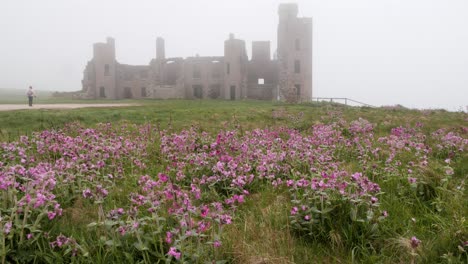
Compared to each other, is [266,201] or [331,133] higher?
[331,133]

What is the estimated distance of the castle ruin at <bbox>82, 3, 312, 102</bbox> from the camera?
163 feet

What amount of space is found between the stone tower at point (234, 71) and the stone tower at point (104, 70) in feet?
55.7

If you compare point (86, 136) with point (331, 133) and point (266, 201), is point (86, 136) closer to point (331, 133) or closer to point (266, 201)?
point (266, 201)

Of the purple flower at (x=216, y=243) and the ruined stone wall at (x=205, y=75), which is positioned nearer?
the purple flower at (x=216, y=243)

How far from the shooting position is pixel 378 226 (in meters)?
3.92

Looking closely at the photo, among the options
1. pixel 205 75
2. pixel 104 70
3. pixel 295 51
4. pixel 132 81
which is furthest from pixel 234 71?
pixel 104 70

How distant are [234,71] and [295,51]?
8.57m

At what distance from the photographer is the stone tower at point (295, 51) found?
4925cm

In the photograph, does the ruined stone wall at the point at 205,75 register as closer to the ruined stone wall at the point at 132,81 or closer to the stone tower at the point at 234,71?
the stone tower at the point at 234,71

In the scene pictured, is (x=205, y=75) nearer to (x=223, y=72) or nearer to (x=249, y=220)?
(x=223, y=72)

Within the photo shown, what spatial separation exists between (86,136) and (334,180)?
5427mm

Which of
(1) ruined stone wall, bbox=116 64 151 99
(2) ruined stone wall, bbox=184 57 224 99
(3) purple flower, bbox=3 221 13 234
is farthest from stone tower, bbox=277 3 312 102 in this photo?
(3) purple flower, bbox=3 221 13 234

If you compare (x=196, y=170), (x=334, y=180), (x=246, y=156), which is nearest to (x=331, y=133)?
(x=246, y=156)

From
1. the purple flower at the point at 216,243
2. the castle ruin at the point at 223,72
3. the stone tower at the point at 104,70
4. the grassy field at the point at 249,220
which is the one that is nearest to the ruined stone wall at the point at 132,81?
the castle ruin at the point at 223,72
